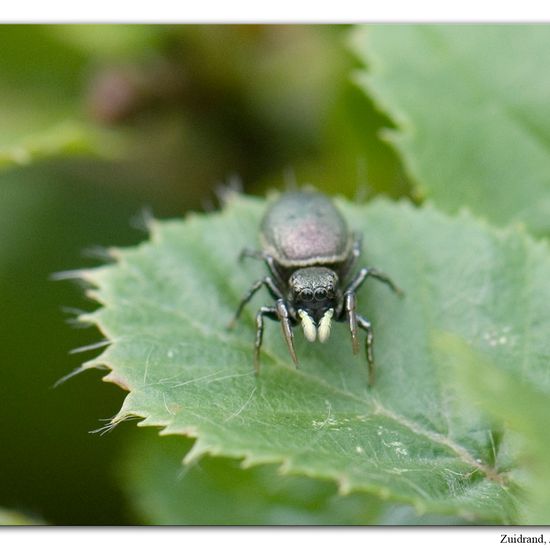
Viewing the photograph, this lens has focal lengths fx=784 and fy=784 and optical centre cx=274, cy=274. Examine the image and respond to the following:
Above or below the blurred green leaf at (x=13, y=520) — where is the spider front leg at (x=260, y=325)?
above

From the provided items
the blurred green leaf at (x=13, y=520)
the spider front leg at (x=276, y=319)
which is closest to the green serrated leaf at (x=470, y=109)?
the spider front leg at (x=276, y=319)

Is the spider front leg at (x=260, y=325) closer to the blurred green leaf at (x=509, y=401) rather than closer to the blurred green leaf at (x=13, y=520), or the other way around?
the blurred green leaf at (x=13, y=520)

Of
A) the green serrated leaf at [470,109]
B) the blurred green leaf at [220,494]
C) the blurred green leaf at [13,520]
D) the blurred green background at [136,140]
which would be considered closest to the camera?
the blurred green leaf at [13,520]

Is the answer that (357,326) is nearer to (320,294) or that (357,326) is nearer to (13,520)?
(320,294)

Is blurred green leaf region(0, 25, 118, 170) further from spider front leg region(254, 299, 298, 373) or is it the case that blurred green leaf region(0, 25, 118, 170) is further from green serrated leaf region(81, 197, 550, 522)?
spider front leg region(254, 299, 298, 373)

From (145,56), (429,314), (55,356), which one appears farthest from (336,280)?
(145,56)

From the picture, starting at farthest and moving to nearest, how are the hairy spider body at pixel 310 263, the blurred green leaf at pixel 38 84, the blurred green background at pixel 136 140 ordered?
the blurred green leaf at pixel 38 84
the blurred green background at pixel 136 140
the hairy spider body at pixel 310 263
